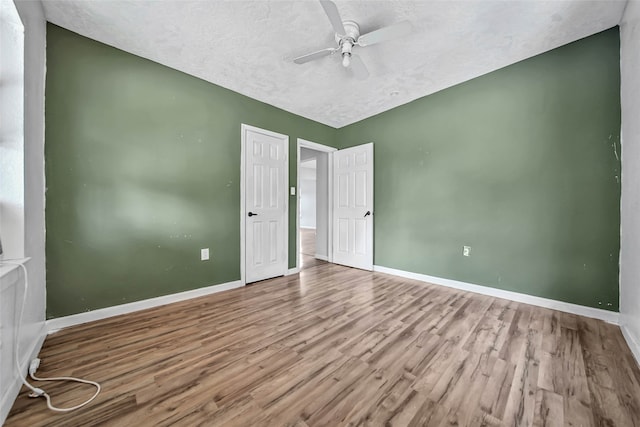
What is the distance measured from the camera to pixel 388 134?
11.8 ft

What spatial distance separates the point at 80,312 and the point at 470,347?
3.11 meters

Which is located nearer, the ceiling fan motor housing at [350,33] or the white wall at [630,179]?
the white wall at [630,179]

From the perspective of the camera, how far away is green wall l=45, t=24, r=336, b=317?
195 centimetres

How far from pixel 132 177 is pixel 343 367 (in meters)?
2.45

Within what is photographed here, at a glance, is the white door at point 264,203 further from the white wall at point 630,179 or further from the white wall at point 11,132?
the white wall at point 630,179

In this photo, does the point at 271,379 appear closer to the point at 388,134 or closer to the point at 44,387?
the point at 44,387

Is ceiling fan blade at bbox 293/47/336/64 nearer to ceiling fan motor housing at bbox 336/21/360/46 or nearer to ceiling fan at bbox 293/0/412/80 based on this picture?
ceiling fan at bbox 293/0/412/80

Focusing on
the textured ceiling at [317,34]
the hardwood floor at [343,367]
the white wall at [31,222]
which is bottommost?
the hardwood floor at [343,367]

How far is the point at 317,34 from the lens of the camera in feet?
6.56

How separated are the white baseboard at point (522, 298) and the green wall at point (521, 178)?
0.05 m

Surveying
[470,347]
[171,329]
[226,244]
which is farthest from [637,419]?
[226,244]

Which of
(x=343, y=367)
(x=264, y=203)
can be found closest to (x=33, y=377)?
(x=343, y=367)

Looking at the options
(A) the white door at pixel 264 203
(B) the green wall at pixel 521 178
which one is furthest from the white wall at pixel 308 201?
(B) the green wall at pixel 521 178

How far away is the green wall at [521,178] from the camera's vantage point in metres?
2.09
